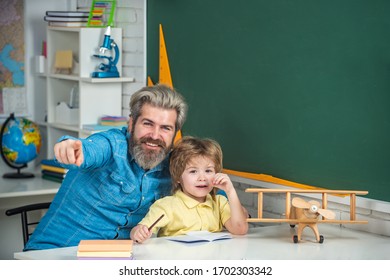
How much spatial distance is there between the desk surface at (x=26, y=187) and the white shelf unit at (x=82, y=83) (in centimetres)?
32

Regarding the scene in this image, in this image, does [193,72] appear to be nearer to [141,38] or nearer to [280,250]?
[141,38]

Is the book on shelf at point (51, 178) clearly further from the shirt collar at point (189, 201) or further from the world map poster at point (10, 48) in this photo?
the shirt collar at point (189, 201)

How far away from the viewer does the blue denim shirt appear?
297cm

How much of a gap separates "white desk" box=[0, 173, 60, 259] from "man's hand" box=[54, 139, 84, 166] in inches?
59.8

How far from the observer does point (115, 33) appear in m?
4.27

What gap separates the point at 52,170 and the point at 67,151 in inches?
73.7

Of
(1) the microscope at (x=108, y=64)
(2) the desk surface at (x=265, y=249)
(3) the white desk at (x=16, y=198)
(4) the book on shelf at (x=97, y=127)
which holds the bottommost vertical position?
(3) the white desk at (x=16, y=198)

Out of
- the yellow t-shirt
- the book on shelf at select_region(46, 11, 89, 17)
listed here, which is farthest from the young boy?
the book on shelf at select_region(46, 11, 89, 17)

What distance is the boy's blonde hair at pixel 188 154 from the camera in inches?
114

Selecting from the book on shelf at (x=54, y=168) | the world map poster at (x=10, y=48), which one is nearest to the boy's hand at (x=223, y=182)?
the book on shelf at (x=54, y=168)

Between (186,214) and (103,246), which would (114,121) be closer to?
(186,214)

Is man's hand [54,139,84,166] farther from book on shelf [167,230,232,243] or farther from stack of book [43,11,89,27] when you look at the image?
stack of book [43,11,89,27]

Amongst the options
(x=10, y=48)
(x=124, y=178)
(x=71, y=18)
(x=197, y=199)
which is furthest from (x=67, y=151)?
(x=10, y=48)
